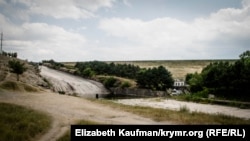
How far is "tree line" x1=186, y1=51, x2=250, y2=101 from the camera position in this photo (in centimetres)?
6300

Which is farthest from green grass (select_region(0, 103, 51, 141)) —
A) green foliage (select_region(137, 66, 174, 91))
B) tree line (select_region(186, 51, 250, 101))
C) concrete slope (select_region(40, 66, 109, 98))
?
green foliage (select_region(137, 66, 174, 91))

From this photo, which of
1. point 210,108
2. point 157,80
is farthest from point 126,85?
point 210,108

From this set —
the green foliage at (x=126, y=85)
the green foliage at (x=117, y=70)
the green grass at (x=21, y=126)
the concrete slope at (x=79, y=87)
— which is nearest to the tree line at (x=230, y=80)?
the green foliage at (x=126, y=85)

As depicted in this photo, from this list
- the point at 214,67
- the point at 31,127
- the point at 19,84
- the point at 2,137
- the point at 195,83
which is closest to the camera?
the point at 2,137

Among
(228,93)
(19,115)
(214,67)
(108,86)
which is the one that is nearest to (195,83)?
(214,67)

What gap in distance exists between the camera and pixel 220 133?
15.5 meters

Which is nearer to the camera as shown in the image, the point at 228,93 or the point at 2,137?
the point at 2,137

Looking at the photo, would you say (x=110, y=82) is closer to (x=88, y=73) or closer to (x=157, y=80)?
(x=88, y=73)

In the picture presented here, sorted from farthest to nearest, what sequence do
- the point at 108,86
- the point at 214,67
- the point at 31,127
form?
the point at 108,86 < the point at 214,67 < the point at 31,127

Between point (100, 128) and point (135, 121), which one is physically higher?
point (100, 128)

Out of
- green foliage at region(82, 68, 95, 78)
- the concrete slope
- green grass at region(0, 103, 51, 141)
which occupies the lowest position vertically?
the concrete slope

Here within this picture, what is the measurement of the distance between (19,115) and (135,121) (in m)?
10.8

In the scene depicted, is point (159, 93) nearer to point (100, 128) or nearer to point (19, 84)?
point (19, 84)

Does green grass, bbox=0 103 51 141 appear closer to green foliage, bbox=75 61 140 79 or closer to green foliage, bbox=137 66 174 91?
green foliage, bbox=137 66 174 91
